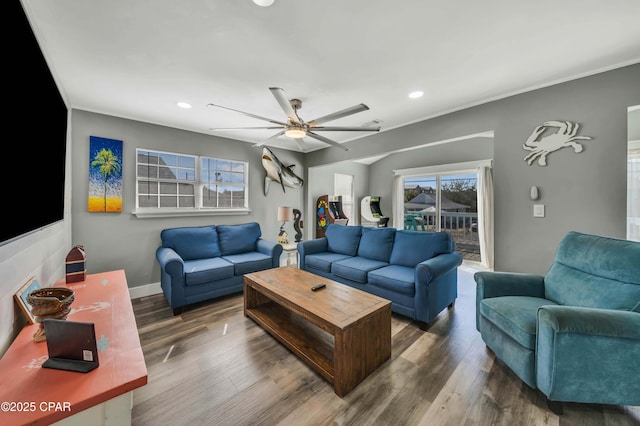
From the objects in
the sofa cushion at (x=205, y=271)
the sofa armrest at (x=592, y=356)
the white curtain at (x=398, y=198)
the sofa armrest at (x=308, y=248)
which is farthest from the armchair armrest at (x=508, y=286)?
the white curtain at (x=398, y=198)

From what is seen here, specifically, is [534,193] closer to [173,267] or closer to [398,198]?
[398,198]

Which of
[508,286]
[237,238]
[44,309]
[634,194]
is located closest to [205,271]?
[237,238]

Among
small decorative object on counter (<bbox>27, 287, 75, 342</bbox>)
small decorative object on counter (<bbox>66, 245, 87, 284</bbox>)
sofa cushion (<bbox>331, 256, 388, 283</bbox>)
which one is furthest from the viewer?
sofa cushion (<bbox>331, 256, 388, 283</bbox>)

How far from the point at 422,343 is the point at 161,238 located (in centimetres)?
357

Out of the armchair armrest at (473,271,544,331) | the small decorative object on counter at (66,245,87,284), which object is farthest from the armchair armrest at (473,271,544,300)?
the small decorative object on counter at (66,245,87,284)

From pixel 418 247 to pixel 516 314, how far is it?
1361 mm

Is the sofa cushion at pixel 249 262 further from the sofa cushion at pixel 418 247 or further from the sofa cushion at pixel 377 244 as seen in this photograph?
the sofa cushion at pixel 418 247

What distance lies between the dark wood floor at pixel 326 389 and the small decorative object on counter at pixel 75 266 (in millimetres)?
790

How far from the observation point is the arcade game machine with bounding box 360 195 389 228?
630 centimetres

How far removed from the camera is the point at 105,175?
3.12 metres

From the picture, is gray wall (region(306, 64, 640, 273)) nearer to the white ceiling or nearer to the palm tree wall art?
the white ceiling

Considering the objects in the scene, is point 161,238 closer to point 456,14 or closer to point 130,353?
point 130,353

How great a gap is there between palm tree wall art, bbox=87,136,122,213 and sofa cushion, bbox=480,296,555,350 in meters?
4.32

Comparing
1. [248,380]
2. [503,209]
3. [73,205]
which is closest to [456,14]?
[503,209]
